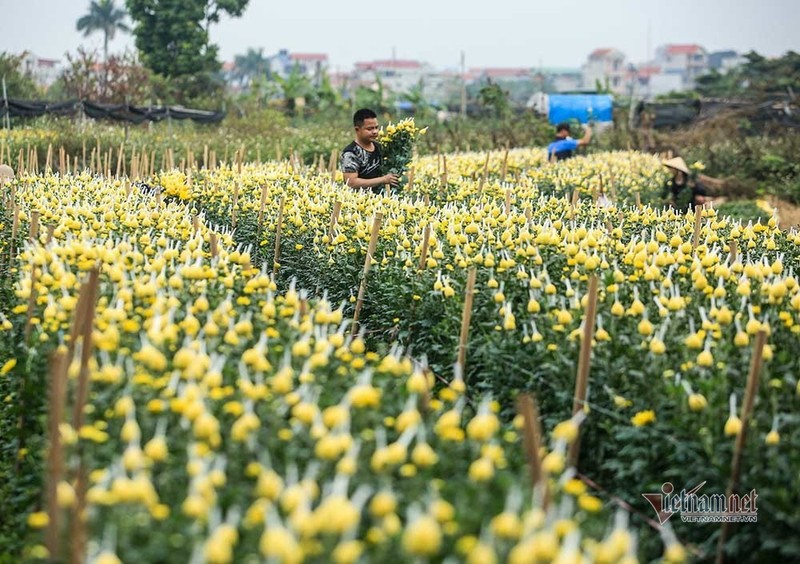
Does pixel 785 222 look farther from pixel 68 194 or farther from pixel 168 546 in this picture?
pixel 168 546

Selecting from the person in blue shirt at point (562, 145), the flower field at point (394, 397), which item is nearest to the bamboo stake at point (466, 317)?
the flower field at point (394, 397)

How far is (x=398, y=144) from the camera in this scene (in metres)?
8.68

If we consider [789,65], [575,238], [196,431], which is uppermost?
[789,65]

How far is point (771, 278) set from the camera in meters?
4.54

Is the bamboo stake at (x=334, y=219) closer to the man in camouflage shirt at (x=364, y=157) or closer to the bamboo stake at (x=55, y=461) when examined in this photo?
the man in camouflage shirt at (x=364, y=157)

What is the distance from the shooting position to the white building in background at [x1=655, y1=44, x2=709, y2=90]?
13995 centimetres

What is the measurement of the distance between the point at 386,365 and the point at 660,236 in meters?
2.36

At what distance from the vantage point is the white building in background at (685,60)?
140 m

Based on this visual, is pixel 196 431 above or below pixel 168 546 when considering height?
above

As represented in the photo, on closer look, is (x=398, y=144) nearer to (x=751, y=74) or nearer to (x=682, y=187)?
(x=682, y=187)

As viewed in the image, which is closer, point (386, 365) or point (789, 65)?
point (386, 365)

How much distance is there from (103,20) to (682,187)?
75723mm

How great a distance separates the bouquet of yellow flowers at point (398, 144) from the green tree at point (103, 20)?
7501 cm

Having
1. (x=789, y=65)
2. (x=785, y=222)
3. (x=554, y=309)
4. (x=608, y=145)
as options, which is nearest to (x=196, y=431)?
(x=554, y=309)
